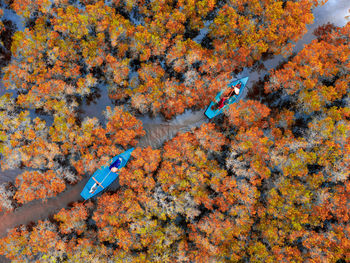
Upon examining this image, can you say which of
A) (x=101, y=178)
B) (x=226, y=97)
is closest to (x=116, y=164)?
(x=101, y=178)

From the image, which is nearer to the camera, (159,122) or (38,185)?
(38,185)

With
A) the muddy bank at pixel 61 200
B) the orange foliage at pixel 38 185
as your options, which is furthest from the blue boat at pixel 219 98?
the orange foliage at pixel 38 185

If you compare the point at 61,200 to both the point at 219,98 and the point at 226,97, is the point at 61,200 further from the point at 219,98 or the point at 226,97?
the point at 226,97

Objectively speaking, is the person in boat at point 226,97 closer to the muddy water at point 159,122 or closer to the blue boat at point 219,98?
the blue boat at point 219,98

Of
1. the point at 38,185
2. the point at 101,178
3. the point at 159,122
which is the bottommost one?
the point at 101,178

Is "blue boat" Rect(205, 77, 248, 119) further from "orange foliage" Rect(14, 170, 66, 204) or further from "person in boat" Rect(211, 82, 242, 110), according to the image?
"orange foliage" Rect(14, 170, 66, 204)

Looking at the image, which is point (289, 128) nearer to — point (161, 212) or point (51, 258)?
point (161, 212)
